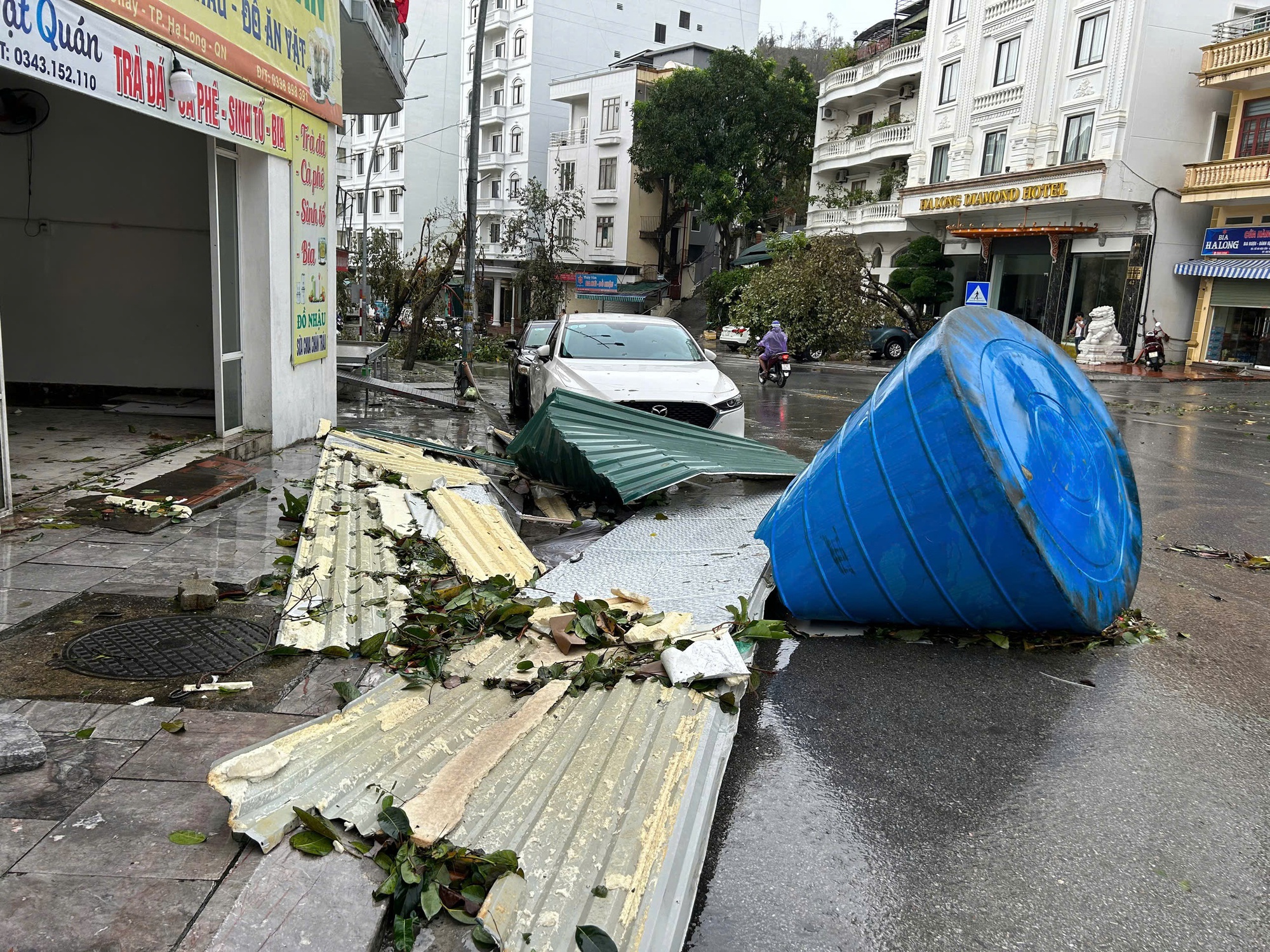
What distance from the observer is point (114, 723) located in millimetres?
3643

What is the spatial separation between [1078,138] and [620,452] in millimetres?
30549

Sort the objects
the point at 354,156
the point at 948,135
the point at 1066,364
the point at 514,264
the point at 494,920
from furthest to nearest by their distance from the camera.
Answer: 1. the point at 354,156
2. the point at 514,264
3. the point at 948,135
4. the point at 1066,364
5. the point at 494,920

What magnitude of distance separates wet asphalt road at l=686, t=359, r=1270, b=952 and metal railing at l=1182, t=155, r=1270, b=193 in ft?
89.0

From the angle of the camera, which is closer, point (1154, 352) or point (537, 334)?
point (537, 334)

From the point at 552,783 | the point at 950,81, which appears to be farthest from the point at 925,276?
the point at 552,783

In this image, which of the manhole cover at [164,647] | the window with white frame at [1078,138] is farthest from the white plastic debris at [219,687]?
the window with white frame at [1078,138]

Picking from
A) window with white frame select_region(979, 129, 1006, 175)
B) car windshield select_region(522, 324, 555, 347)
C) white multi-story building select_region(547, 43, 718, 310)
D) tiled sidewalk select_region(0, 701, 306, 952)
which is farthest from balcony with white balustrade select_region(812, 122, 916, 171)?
tiled sidewalk select_region(0, 701, 306, 952)

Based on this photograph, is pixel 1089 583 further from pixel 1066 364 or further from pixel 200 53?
pixel 200 53

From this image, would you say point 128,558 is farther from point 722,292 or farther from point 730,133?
point 730,133

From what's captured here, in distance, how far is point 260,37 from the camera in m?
8.83

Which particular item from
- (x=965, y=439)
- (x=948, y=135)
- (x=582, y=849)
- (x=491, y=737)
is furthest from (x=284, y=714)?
(x=948, y=135)

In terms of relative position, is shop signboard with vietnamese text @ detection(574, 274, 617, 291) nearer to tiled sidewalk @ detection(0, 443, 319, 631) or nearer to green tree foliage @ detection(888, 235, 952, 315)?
green tree foliage @ detection(888, 235, 952, 315)

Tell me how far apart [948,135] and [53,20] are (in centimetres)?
3651

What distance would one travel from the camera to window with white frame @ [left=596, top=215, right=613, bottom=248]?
53.9 meters
